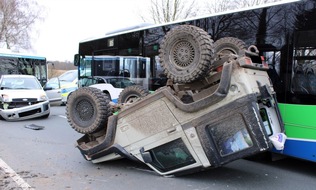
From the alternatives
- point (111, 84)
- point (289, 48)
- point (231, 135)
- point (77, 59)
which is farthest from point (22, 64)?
point (231, 135)

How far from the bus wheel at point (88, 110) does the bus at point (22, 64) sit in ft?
40.3

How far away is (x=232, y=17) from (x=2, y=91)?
326 inches

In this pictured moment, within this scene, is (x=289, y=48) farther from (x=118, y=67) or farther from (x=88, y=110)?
(x=118, y=67)

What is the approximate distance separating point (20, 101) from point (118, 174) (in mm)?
Result: 6825

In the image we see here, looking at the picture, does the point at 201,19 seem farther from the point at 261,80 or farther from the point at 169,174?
the point at 169,174

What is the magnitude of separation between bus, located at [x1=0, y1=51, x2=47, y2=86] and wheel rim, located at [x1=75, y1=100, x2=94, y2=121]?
12.4m

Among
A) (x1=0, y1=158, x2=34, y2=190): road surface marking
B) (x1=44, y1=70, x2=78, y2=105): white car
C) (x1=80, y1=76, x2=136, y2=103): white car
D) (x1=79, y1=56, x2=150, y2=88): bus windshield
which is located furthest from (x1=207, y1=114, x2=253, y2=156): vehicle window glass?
(x1=44, y1=70, x2=78, y2=105): white car

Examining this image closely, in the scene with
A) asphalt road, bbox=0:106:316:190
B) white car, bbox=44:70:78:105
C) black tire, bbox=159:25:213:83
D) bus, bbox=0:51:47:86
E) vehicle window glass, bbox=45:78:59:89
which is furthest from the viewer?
bus, bbox=0:51:47:86

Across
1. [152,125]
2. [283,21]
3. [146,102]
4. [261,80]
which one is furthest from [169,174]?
[283,21]

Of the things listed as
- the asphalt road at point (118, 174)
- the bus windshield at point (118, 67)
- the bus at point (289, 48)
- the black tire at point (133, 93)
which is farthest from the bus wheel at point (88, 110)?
the bus windshield at point (118, 67)

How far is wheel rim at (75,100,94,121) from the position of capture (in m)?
5.23

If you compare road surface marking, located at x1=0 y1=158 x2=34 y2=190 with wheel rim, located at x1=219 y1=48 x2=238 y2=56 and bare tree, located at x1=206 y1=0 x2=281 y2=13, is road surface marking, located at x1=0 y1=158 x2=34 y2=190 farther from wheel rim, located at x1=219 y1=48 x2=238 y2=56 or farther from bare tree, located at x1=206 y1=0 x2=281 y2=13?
bare tree, located at x1=206 y1=0 x2=281 y2=13

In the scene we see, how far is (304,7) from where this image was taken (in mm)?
4766

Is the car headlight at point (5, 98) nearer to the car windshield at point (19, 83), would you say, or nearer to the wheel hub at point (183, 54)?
the car windshield at point (19, 83)
